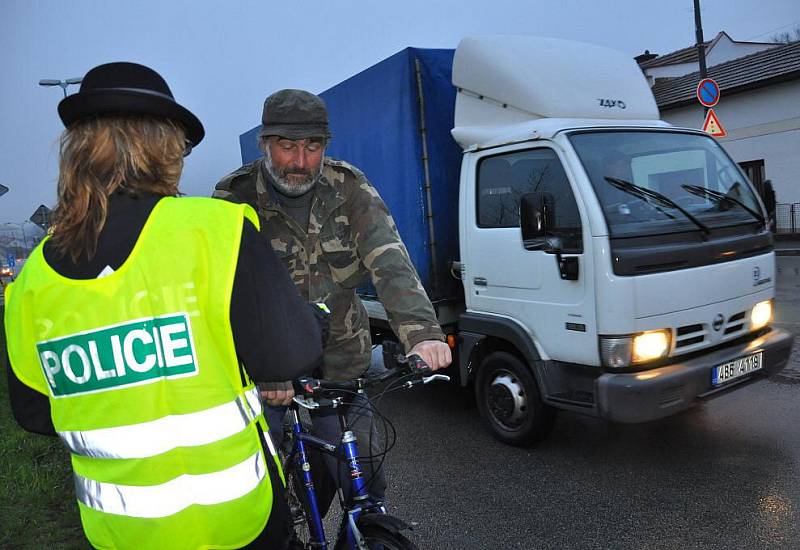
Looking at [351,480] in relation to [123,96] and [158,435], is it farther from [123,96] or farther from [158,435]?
[123,96]

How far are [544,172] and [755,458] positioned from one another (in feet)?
7.41

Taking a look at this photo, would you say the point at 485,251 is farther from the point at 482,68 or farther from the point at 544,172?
the point at 482,68

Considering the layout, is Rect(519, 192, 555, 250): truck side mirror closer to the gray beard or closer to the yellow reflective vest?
the gray beard

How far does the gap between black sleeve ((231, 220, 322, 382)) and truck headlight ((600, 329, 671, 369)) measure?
8.91ft

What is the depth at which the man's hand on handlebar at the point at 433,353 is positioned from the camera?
77.8 inches

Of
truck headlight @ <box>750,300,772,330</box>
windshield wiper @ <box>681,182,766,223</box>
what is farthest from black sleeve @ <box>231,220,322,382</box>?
truck headlight @ <box>750,300,772,330</box>

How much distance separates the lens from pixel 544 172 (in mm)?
4191

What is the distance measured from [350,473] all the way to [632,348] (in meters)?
2.16

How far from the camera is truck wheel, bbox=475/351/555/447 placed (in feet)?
14.3

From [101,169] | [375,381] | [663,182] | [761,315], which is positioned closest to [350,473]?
[375,381]

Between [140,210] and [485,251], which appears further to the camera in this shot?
→ [485,251]

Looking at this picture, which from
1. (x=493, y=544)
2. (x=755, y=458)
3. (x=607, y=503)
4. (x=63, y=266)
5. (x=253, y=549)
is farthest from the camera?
(x=755, y=458)

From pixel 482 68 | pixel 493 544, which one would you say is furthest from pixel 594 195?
pixel 493 544

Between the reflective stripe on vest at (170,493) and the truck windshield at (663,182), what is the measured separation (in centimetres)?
294
